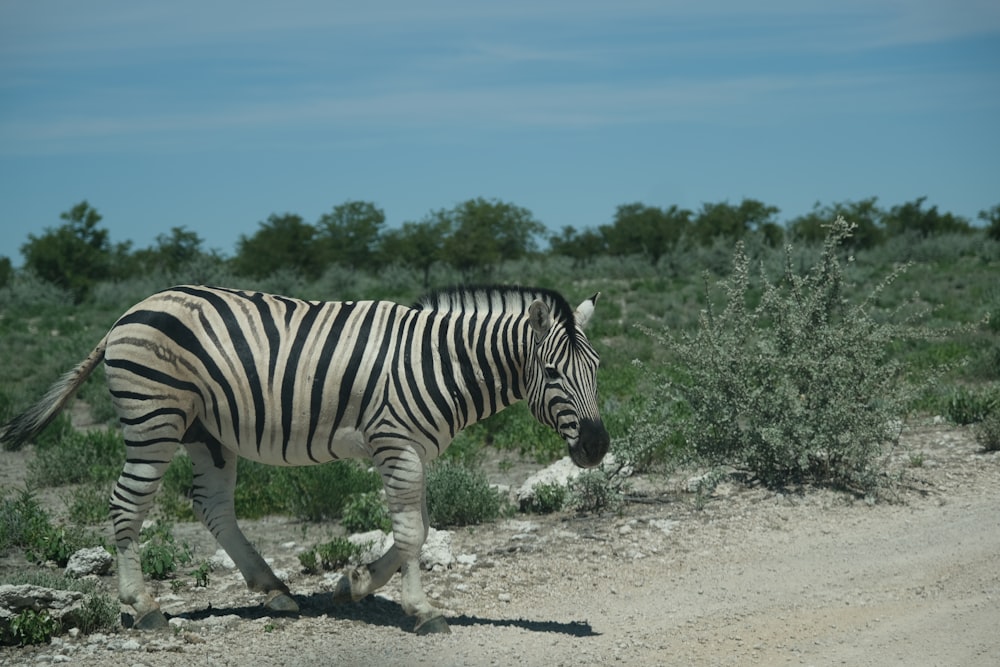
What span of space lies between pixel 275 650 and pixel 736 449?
484 centimetres

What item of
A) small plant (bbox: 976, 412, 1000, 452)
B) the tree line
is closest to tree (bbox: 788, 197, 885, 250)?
the tree line

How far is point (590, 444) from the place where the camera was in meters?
6.48

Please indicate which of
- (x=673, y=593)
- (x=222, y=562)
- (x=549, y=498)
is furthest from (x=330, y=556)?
(x=673, y=593)

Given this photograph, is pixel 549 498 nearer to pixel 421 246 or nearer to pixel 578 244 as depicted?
pixel 421 246

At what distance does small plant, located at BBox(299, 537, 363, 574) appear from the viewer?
27.0 ft

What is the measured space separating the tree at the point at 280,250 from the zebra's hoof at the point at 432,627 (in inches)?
1499

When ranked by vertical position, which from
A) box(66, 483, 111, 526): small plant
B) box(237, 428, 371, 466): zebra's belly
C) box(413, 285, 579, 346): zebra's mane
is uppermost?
box(413, 285, 579, 346): zebra's mane

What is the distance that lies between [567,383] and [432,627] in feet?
5.66

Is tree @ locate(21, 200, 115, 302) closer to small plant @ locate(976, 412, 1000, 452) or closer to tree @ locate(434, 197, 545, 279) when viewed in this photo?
tree @ locate(434, 197, 545, 279)

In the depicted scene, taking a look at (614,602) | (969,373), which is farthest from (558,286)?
(614,602)

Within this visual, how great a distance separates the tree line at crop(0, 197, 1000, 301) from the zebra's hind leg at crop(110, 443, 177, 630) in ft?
113

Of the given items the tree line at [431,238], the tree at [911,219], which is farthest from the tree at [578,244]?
the tree at [911,219]

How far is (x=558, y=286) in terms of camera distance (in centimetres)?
3416

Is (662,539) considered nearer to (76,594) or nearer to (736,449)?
(736,449)
